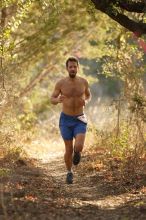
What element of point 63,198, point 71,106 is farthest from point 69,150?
point 63,198

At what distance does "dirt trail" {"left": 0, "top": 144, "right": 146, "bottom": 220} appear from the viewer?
7551 millimetres

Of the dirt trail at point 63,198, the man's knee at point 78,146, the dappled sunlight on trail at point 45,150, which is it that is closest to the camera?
the dirt trail at point 63,198

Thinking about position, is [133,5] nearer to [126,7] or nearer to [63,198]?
[126,7]

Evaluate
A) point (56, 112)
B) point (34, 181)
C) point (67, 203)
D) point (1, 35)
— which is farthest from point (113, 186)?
point (56, 112)

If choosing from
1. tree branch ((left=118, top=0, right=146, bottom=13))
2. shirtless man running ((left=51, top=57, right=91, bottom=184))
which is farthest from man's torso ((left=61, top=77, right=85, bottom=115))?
tree branch ((left=118, top=0, right=146, bottom=13))

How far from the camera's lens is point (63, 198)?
28.8ft

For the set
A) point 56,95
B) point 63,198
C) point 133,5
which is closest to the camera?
point 63,198

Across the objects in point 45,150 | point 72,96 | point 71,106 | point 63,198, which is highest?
point 72,96

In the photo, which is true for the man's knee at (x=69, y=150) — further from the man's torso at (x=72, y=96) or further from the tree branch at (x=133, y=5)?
the tree branch at (x=133, y=5)

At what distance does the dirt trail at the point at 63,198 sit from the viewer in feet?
24.8

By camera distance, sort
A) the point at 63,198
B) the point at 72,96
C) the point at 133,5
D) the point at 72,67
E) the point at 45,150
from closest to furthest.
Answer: the point at 63,198, the point at 133,5, the point at 72,67, the point at 72,96, the point at 45,150

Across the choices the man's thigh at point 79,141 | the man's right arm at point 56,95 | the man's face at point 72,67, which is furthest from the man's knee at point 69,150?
the man's face at point 72,67

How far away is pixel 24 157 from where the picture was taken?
1355 centimetres

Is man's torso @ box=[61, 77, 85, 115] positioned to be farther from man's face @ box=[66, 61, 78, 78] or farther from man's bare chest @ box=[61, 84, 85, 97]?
man's face @ box=[66, 61, 78, 78]
